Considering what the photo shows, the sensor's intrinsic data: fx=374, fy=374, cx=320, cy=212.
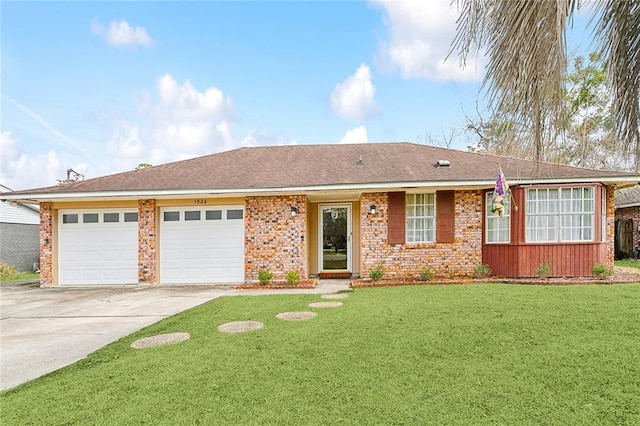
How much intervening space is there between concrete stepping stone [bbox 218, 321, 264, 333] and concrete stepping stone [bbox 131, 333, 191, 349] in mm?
512

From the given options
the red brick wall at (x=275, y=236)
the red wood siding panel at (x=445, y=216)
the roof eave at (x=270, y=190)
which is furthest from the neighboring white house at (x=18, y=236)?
the red wood siding panel at (x=445, y=216)

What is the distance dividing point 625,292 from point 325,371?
7.11 metres

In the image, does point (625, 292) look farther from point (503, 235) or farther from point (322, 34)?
point (322, 34)

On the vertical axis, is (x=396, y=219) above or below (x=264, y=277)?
above

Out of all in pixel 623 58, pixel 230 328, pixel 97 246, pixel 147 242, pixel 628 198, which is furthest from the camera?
pixel 628 198

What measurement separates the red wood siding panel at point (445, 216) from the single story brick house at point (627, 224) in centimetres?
1190

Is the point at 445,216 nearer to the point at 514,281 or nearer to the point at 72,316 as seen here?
the point at 514,281

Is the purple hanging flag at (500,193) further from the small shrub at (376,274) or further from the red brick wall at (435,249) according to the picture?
the small shrub at (376,274)

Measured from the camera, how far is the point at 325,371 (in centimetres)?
375

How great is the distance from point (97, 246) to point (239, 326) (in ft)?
27.6

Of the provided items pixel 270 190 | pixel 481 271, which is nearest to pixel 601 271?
pixel 481 271

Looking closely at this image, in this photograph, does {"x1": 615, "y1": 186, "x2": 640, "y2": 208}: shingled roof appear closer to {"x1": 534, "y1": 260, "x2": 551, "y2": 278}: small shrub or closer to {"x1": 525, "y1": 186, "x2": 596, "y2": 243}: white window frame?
{"x1": 525, "y1": 186, "x2": 596, "y2": 243}: white window frame

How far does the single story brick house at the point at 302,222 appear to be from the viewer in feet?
33.8

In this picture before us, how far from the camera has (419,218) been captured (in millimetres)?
11156
